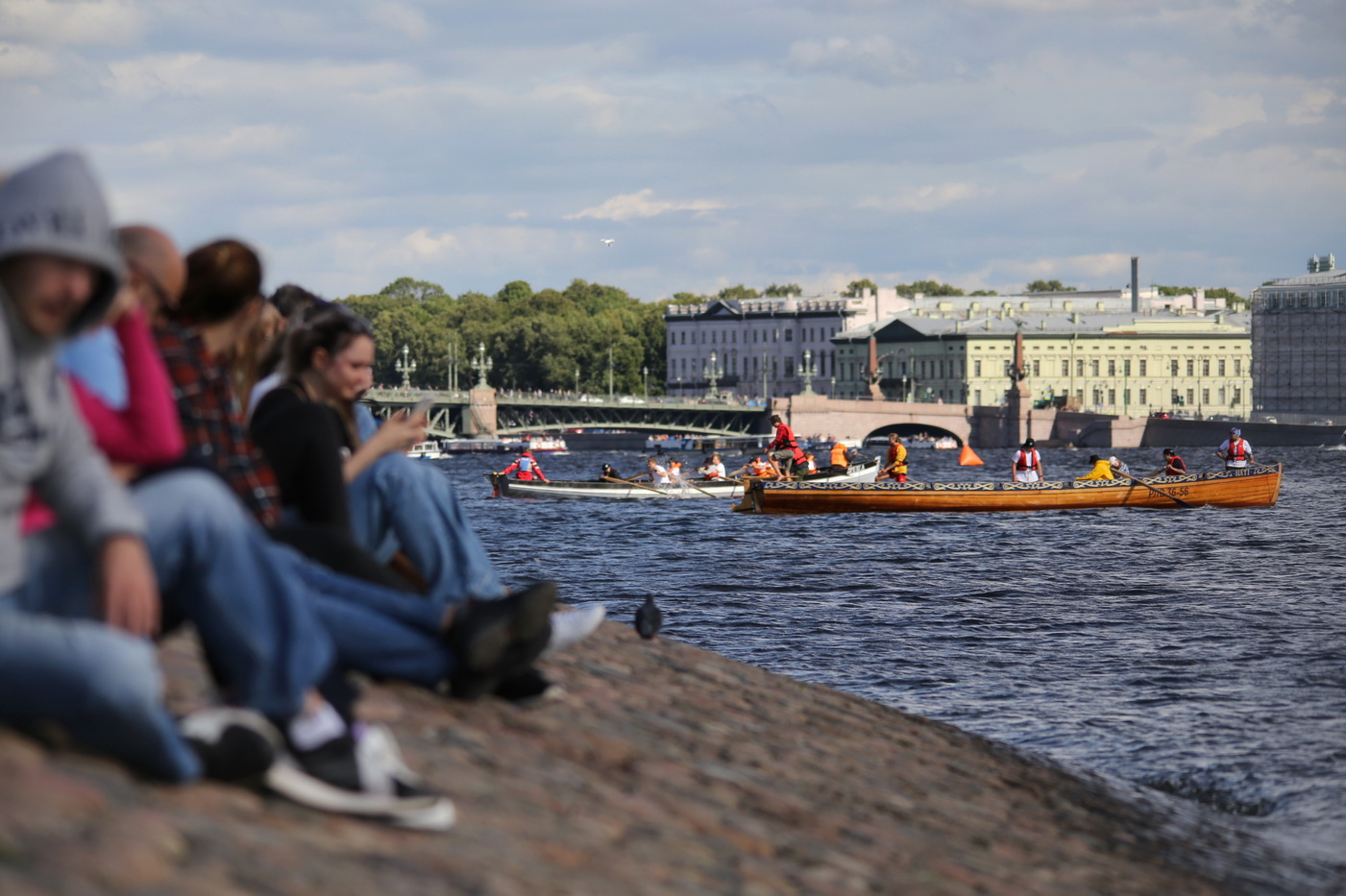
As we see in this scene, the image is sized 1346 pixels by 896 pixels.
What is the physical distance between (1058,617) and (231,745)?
1646cm

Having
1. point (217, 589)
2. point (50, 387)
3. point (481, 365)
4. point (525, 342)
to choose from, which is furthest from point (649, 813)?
point (525, 342)

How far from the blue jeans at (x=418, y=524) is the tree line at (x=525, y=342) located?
120m

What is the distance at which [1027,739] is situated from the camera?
34.5 ft

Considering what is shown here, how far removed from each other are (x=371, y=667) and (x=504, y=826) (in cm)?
65

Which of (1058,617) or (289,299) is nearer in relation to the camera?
(289,299)

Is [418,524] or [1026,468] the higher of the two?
[418,524]

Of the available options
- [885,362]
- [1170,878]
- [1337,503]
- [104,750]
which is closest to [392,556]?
[104,750]

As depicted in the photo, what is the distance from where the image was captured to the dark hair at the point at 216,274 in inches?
179

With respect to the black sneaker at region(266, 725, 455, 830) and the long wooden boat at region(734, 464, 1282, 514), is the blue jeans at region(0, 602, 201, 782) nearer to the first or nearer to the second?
the black sneaker at region(266, 725, 455, 830)

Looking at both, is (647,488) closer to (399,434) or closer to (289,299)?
(289,299)

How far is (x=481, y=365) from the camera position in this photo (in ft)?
389

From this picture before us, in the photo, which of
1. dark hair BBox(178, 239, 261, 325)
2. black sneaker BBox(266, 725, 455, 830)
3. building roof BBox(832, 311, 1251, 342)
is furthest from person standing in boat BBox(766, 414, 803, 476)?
building roof BBox(832, 311, 1251, 342)

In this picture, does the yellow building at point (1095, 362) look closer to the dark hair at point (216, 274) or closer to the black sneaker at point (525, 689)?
the black sneaker at point (525, 689)

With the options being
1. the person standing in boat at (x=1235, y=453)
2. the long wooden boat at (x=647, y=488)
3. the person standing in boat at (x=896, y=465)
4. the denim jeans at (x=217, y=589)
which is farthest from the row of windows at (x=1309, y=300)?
the denim jeans at (x=217, y=589)
